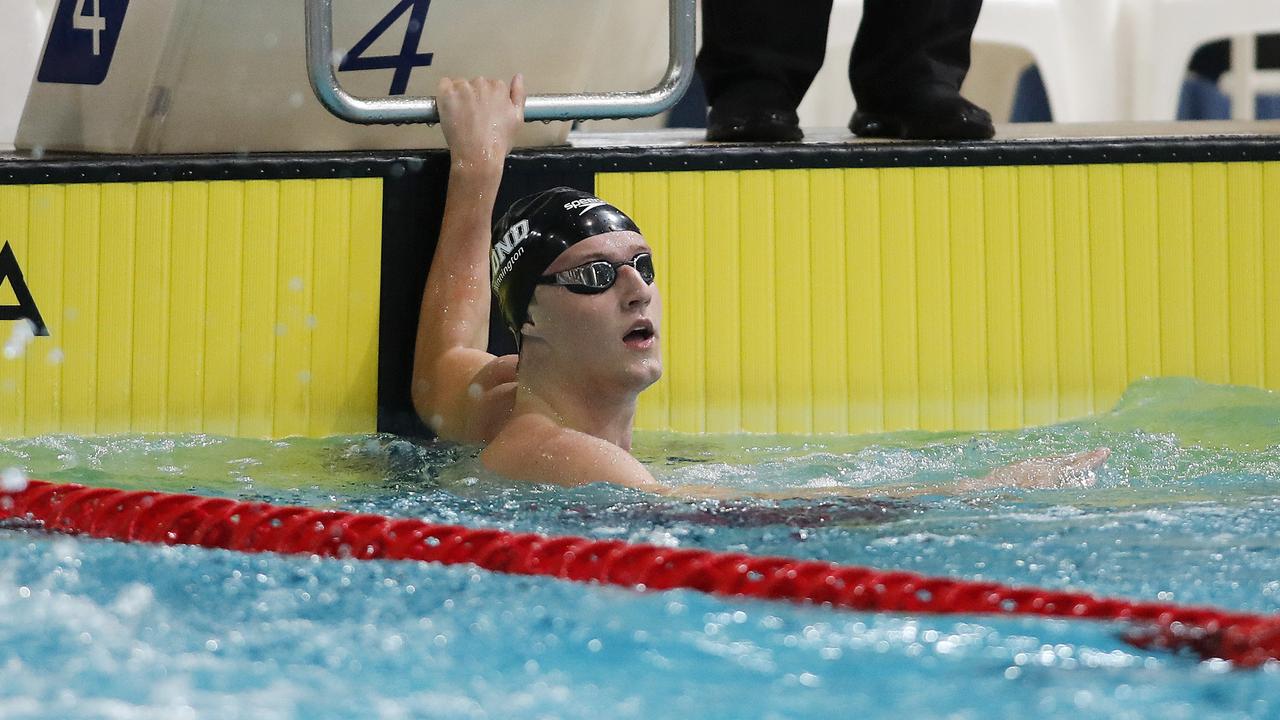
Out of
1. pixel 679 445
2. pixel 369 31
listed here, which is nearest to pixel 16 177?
pixel 369 31

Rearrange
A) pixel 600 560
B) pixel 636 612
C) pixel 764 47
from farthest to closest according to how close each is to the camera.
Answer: pixel 764 47, pixel 600 560, pixel 636 612

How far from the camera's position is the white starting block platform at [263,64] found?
3039 mm

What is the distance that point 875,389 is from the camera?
3.26m

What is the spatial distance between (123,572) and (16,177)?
1.26m

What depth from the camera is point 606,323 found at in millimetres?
2576

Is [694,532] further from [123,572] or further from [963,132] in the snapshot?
[963,132]

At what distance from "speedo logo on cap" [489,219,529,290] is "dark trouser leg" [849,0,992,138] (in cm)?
110

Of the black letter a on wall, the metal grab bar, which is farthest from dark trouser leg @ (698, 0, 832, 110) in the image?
the black letter a on wall

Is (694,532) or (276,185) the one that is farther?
(276,185)

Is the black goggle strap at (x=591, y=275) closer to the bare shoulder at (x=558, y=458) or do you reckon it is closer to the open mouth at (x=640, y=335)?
the open mouth at (x=640, y=335)

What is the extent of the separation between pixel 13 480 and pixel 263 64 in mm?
955

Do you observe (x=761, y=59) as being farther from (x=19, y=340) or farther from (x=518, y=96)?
(x=19, y=340)

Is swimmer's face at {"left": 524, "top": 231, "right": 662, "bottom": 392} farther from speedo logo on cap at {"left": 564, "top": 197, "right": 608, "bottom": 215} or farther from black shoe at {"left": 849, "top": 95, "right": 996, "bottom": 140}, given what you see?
Answer: black shoe at {"left": 849, "top": 95, "right": 996, "bottom": 140}

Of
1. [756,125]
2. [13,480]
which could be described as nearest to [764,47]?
[756,125]
